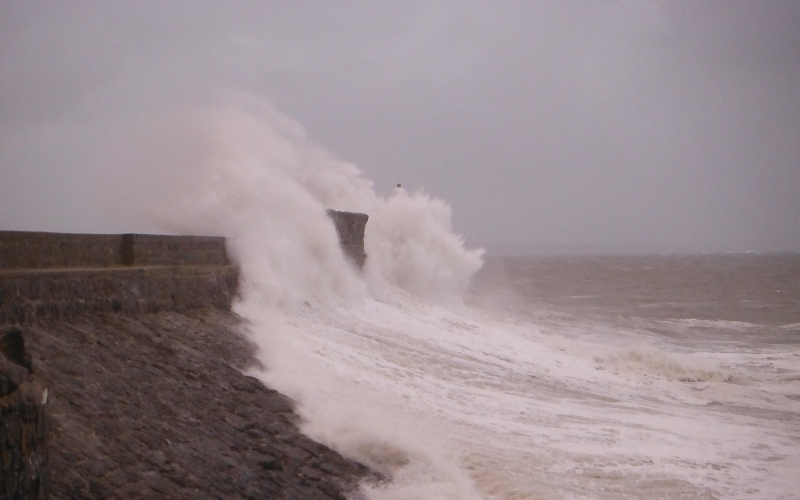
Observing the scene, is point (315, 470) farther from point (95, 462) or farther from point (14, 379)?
point (14, 379)

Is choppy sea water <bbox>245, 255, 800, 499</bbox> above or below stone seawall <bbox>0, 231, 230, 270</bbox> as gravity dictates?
below

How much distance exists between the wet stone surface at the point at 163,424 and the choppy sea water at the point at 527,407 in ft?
1.30

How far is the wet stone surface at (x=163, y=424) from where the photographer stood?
4750 millimetres

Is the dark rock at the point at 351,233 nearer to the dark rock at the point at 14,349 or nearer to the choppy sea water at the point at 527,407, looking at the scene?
the choppy sea water at the point at 527,407

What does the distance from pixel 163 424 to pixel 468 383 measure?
481 cm

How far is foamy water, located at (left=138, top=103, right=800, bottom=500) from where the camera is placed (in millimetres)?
6953

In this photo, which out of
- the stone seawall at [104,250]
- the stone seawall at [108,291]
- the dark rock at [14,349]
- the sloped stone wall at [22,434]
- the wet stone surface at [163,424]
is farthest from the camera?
the stone seawall at [104,250]

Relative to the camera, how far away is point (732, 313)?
2691 cm

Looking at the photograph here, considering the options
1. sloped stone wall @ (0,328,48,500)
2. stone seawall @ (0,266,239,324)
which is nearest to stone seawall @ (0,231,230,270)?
stone seawall @ (0,266,239,324)

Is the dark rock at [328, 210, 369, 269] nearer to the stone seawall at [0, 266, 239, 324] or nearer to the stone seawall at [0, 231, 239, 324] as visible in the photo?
the stone seawall at [0, 231, 239, 324]

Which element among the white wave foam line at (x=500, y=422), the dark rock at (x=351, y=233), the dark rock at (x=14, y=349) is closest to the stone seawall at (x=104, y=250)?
the white wave foam line at (x=500, y=422)

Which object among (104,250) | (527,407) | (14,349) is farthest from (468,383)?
(14,349)

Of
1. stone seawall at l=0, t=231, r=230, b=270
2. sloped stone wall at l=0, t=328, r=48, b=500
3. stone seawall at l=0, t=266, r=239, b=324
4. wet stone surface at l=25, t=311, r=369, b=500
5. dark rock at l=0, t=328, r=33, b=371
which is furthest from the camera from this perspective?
stone seawall at l=0, t=231, r=230, b=270

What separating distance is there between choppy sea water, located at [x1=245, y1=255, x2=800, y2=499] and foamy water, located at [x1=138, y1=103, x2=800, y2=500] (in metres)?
0.03
